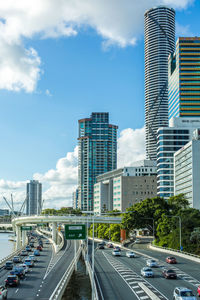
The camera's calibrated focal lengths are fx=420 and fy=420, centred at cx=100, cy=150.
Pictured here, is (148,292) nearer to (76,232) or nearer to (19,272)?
(76,232)

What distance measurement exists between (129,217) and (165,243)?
49.9 feet

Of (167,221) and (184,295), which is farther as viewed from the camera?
(167,221)

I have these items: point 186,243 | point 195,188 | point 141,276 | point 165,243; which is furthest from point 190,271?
point 195,188

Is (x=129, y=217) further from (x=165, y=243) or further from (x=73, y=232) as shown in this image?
(x=73, y=232)

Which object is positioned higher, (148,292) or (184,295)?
(184,295)

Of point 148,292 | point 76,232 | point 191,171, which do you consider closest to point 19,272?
A: point 76,232

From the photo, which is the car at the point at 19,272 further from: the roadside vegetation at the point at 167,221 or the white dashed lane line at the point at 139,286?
the roadside vegetation at the point at 167,221

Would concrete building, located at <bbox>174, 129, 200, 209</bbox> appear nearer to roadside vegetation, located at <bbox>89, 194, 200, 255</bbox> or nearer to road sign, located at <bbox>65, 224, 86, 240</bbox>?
roadside vegetation, located at <bbox>89, 194, 200, 255</bbox>

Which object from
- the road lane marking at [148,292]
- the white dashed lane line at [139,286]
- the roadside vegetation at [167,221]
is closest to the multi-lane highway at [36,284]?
the white dashed lane line at [139,286]

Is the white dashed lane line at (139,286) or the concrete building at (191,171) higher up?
the concrete building at (191,171)

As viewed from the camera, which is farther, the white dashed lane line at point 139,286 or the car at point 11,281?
the car at point 11,281

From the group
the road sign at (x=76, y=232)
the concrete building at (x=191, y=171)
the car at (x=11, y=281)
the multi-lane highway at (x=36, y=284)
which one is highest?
the concrete building at (x=191, y=171)

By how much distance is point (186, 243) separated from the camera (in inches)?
4097

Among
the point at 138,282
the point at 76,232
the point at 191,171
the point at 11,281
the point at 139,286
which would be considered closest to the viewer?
the point at 139,286
